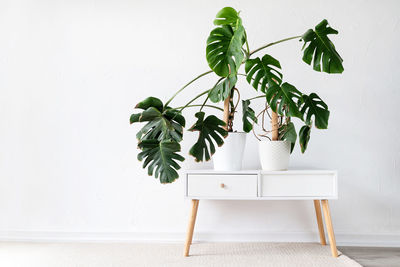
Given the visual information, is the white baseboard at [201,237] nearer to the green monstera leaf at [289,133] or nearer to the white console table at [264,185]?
the white console table at [264,185]

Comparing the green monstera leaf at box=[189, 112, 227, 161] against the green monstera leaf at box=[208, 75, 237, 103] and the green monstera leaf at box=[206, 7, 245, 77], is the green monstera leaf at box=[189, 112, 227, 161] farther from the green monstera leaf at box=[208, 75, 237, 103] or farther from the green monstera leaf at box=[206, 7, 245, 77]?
the green monstera leaf at box=[206, 7, 245, 77]

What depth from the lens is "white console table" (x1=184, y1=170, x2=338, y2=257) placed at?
1.98 metres

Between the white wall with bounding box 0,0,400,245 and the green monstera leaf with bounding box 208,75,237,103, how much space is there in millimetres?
446

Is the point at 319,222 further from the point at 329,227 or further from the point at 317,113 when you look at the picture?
the point at 317,113

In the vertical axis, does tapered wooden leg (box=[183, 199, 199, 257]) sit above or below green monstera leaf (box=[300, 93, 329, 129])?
below

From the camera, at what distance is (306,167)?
Answer: 7.75 feet

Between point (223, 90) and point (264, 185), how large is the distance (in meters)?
0.53

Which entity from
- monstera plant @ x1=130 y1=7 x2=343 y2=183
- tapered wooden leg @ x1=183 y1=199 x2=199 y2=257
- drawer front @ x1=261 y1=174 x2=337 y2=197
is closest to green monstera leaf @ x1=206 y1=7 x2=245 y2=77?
monstera plant @ x1=130 y1=7 x2=343 y2=183

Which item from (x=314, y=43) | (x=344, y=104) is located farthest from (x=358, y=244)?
(x=314, y=43)

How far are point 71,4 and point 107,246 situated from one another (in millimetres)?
1514

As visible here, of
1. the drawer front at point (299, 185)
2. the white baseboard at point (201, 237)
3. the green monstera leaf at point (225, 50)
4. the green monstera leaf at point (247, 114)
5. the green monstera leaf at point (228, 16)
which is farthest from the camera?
the white baseboard at point (201, 237)

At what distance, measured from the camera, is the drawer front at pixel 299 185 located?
1.98 m

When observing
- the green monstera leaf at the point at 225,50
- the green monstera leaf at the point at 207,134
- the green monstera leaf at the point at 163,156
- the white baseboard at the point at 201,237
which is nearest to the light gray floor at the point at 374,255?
the white baseboard at the point at 201,237

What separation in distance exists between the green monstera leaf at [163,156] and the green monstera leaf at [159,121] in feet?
0.17
